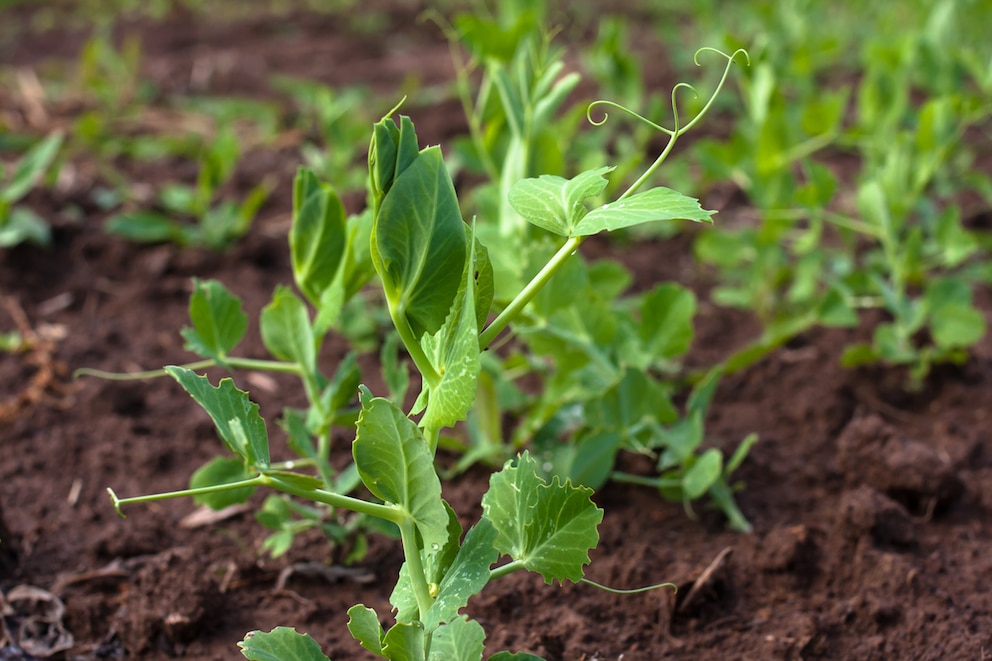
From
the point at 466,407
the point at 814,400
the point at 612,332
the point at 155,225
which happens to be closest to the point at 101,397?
the point at 155,225

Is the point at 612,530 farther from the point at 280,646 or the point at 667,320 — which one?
the point at 280,646

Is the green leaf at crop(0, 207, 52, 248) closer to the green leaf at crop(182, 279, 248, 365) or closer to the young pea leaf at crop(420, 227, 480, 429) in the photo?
the green leaf at crop(182, 279, 248, 365)

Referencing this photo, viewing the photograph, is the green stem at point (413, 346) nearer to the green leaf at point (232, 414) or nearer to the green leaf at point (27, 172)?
the green leaf at point (232, 414)

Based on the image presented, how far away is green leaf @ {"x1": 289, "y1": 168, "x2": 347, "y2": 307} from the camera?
1.52 metres

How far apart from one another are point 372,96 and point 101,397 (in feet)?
8.21

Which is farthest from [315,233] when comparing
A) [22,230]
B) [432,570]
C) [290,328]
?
[22,230]

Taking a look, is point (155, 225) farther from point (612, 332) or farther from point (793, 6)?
point (793, 6)

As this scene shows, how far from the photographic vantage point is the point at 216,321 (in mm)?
1553

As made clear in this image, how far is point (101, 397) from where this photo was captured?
2.07 meters

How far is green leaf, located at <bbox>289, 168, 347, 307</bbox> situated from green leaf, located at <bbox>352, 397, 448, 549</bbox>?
0.53m

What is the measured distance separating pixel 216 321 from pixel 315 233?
20 centimetres

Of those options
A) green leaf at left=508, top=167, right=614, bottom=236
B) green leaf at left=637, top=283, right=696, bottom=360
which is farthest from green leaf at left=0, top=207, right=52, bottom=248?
green leaf at left=508, top=167, right=614, bottom=236

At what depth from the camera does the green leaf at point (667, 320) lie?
1.73 metres

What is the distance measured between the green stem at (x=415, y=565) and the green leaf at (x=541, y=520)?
0.30 ft
